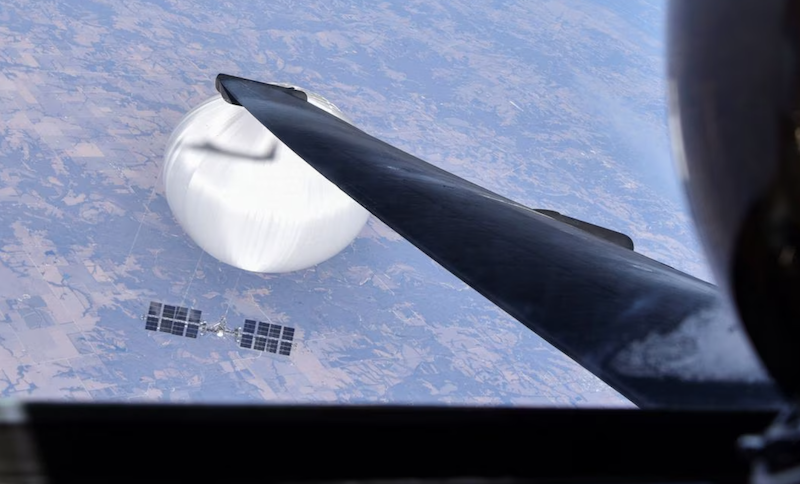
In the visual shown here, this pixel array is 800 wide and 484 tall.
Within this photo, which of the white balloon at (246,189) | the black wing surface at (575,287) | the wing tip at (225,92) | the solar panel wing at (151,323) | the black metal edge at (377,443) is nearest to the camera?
the black metal edge at (377,443)

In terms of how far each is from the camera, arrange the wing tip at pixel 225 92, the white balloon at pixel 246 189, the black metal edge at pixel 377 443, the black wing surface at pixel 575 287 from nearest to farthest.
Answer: the black metal edge at pixel 377 443
the black wing surface at pixel 575 287
the wing tip at pixel 225 92
the white balloon at pixel 246 189

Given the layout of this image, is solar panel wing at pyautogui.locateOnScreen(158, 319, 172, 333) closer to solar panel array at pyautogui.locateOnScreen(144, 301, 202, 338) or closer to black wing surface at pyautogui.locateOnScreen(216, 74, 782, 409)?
solar panel array at pyautogui.locateOnScreen(144, 301, 202, 338)

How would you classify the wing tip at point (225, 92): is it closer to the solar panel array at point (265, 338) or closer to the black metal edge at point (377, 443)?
the black metal edge at point (377, 443)

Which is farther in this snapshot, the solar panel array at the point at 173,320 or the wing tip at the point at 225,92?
the solar panel array at the point at 173,320

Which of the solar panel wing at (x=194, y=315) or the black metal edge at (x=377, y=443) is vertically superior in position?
the black metal edge at (x=377, y=443)

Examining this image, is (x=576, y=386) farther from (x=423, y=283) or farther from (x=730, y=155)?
(x=730, y=155)

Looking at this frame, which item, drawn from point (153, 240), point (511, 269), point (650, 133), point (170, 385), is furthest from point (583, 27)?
point (511, 269)

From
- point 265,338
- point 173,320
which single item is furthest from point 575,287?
point 173,320

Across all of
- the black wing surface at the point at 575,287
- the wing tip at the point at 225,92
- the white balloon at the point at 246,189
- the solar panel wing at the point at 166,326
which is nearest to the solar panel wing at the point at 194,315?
the solar panel wing at the point at 166,326
